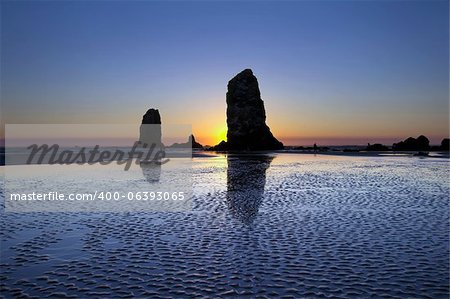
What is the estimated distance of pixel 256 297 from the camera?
820cm

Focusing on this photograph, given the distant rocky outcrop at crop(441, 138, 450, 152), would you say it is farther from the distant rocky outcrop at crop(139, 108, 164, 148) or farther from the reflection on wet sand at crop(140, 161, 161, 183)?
the distant rocky outcrop at crop(139, 108, 164, 148)

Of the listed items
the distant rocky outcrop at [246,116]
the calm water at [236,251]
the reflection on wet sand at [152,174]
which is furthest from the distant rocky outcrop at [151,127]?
the calm water at [236,251]

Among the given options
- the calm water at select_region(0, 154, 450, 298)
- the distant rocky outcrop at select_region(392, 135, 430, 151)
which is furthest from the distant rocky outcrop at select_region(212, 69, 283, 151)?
the calm water at select_region(0, 154, 450, 298)

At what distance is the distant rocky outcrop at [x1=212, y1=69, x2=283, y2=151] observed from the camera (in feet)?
458

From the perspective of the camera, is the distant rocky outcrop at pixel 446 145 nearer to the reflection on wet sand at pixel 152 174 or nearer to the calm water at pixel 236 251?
the reflection on wet sand at pixel 152 174

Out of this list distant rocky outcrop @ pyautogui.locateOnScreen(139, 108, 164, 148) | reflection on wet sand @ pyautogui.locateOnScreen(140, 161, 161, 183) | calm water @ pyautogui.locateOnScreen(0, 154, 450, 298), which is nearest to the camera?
calm water @ pyautogui.locateOnScreen(0, 154, 450, 298)

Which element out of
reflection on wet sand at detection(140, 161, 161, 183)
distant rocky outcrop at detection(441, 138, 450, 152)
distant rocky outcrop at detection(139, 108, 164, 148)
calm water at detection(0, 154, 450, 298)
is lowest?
calm water at detection(0, 154, 450, 298)

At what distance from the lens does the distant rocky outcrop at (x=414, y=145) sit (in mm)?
123250

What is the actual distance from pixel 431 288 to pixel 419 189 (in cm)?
2016

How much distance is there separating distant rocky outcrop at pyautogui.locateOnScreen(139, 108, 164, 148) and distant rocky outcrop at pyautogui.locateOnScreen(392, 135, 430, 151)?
102 metres

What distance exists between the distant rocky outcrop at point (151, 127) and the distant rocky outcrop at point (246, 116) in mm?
34545

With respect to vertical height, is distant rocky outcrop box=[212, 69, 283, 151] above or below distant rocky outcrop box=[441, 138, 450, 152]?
above

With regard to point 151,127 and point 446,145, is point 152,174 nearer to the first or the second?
point 446,145

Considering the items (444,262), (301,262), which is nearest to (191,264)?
(301,262)
